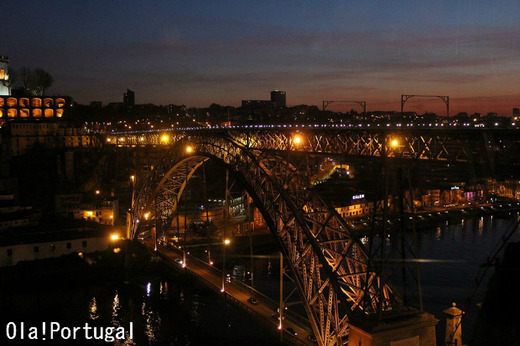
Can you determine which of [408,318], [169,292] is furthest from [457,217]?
[408,318]

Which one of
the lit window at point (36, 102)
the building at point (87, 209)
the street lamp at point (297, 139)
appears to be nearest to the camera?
the street lamp at point (297, 139)

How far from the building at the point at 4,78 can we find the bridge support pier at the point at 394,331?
48503 millimetres

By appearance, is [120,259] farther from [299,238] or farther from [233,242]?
[299,238]

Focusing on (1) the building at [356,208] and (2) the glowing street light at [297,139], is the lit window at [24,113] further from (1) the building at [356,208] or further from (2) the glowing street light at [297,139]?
(2) the glowing street light at [297,139]

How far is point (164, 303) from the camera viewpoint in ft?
68.2

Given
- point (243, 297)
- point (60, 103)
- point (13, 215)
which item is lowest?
point (243, 297)

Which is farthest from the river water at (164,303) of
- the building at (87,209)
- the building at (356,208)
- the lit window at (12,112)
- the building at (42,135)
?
the lit window at (12,112)

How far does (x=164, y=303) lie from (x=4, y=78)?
3871 cm

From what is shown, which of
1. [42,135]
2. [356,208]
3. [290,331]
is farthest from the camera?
[42,135]

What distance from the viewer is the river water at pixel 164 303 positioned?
1716cm

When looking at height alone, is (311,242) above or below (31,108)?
below

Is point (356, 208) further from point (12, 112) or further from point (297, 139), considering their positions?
point (12, 112)

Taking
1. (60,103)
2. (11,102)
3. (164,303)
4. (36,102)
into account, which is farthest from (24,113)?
(164,303)

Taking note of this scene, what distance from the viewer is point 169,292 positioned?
22.2 m
